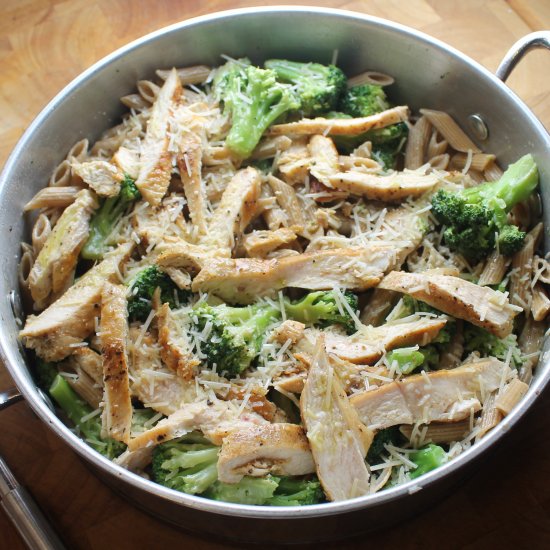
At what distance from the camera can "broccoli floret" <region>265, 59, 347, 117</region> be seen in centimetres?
274

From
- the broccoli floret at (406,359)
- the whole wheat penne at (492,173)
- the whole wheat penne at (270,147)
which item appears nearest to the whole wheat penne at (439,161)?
the whole wheat penne at (492,173)

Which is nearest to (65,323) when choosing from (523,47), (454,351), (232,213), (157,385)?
(157,385)

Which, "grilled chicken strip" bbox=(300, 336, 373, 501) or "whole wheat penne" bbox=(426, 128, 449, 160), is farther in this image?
"whole wheat penne" bbox=(426, 128, 449, 160)

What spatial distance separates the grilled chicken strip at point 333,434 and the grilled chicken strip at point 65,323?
30.3 inches

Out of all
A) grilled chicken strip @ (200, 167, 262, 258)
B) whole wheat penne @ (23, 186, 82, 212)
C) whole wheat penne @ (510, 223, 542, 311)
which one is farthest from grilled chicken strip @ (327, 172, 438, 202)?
whole wheat penne @ (23, 186, 82, 212)

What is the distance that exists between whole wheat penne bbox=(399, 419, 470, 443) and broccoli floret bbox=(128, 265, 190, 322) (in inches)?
33.2

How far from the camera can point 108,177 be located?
98.6 inches

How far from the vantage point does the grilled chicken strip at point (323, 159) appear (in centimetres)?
254

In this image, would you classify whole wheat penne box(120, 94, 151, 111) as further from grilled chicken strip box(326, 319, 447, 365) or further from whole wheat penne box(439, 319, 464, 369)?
whole wheat penne box(439, 319, 464, 369)

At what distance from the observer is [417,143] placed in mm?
2762

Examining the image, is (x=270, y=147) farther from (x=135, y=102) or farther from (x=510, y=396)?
(x=510, y=396)

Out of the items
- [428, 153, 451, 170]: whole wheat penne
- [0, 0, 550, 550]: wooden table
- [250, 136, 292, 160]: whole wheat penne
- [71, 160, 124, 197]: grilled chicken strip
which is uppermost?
[71, 160, 124, 197]: grilled chicken strip

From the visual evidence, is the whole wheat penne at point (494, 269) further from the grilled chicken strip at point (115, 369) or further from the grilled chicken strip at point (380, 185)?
the grilled chicken strip at point (115, 369)

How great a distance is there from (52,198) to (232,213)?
0.68 m
